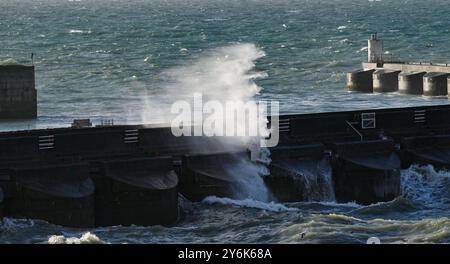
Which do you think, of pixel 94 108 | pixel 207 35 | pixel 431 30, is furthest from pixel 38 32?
pixel 94 108

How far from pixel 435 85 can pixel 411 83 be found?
3071 millimetres

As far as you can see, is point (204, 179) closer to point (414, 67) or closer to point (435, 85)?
point (435, 85)

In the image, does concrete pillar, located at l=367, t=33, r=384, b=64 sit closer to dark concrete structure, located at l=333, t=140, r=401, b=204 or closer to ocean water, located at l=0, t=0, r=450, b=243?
ocean water, located at l=0, t=0, r=450, b=243

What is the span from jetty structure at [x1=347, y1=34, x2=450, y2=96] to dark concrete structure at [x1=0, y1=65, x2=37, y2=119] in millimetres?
24748

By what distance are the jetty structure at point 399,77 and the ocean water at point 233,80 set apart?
2.70ft

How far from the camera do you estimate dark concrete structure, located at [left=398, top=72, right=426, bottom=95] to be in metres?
73.9

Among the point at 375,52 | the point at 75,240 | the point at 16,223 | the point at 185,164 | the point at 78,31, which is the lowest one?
the point at 75,240

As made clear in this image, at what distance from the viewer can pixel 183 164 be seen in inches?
1543

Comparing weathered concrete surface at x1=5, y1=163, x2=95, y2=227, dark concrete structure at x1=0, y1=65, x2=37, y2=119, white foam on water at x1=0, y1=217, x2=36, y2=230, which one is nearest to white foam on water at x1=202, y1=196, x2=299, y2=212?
weathered concrete surface at x1=5, y1=163, x2=95, y2=227

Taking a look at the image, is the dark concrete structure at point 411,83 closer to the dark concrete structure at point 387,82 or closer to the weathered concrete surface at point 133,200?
the dark concrete structure at point 387,82

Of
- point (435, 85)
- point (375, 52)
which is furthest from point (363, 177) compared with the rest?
point (375, 52)

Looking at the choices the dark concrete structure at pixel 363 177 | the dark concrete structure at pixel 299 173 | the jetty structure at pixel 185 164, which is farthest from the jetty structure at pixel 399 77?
the dark concrete structure at pixel 299 173

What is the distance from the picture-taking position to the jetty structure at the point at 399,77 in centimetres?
7144

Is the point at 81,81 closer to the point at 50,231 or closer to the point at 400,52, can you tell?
the point at 400,52
